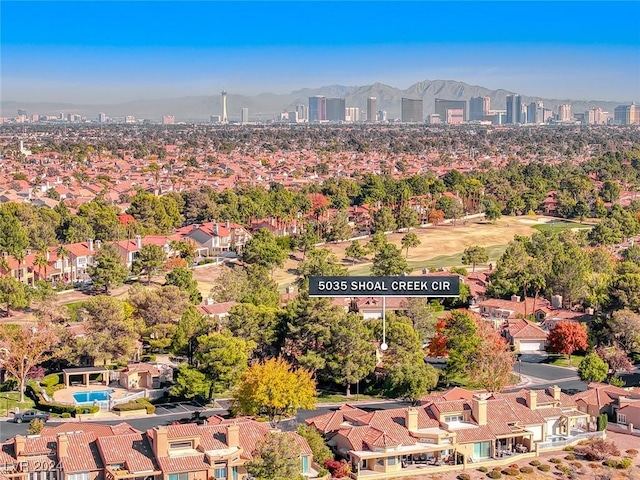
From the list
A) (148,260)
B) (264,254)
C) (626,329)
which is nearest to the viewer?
(626,329)

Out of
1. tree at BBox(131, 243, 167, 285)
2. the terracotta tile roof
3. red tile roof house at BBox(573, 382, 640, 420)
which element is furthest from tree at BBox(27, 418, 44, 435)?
tree at BBox(131, 243, 167, 285)

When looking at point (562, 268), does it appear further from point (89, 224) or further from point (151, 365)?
point (89, 224)

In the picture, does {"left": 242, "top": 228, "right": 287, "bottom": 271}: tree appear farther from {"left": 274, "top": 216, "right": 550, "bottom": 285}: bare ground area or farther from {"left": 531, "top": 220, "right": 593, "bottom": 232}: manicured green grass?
{"left": 531, "top": 220, "right": 593, "bottom": 232}: manicured green grass

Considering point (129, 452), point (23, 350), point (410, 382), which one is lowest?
point (129, 452)

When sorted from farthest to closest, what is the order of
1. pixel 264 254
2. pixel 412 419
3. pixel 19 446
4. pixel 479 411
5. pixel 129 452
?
pixel 264 254
pixel 479 411
pixel 412 419
pixel 129 452
pixel 19 446

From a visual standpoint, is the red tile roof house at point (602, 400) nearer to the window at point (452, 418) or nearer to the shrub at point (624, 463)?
the shrub at point (624, 463)

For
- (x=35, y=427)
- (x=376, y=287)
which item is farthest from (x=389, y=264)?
(x=35, y=427)

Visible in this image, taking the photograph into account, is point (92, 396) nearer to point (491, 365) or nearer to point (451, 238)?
point (491, 365)

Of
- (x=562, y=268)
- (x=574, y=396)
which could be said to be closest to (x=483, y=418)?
(x=574, y=396)
